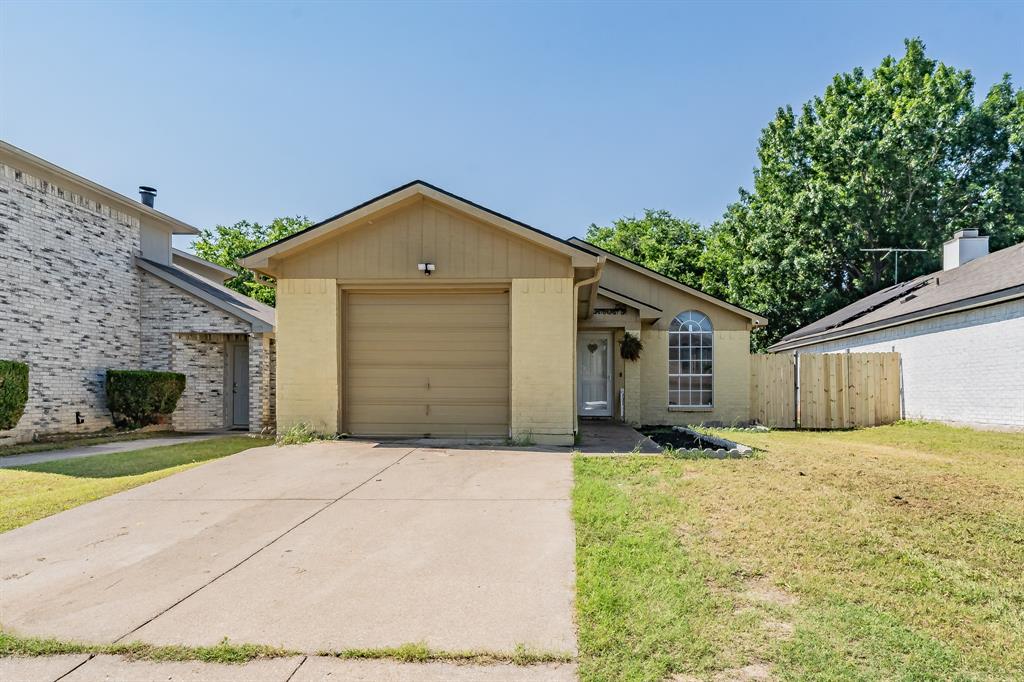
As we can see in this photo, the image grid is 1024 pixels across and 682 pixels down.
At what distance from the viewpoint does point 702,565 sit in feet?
12.2

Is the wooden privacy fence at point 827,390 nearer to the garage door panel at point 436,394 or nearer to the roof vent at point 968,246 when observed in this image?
the roof vent at point 968,246

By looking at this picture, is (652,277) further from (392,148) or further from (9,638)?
(9,638)

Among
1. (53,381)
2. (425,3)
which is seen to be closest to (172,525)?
(53,381)

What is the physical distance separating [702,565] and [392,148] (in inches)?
600

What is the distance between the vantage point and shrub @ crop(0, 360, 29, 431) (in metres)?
9.84

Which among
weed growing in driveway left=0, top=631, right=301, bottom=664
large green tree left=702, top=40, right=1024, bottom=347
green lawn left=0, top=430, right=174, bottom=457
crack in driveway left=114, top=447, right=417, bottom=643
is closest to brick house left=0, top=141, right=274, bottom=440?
green lawn left=0, top=430, right=174, bottom=457

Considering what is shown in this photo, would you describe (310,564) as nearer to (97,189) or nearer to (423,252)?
(423,252)

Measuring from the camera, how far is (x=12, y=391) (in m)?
10.0

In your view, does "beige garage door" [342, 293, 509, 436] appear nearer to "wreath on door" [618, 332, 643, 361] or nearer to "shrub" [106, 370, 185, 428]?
"wreath on door" [618, 332, 643, 361]

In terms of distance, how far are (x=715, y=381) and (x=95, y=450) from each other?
14.0 meters

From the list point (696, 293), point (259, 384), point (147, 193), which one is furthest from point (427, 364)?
point (147, 193)

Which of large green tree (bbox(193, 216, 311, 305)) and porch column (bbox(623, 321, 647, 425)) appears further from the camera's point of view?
large green tree (bbox(193, 216, 311, 305))

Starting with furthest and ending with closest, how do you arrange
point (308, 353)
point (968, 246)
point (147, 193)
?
point (968, 246) < point (147, 193) < point (308, 353)

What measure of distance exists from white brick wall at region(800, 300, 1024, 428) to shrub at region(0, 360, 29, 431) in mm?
19531
